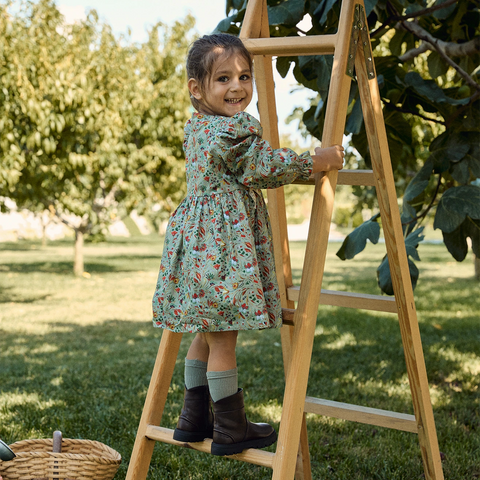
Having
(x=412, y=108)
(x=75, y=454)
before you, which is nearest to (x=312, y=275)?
(x=75, y=454)

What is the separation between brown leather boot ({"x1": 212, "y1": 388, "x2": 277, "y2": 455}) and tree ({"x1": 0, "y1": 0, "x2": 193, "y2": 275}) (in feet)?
19.4

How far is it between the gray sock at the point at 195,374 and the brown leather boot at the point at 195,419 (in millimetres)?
15

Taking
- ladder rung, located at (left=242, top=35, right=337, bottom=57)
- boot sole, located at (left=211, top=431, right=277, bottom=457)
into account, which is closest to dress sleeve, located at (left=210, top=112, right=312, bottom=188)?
ladder rung, located at (left=242, top=35, right=337, bottom=57)

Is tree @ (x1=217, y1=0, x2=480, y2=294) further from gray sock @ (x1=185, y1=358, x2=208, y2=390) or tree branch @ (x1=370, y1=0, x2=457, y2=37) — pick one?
gray sock @ (x1=185, y1=358, x2=208, y2=390)

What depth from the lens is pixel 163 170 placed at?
1135 cm

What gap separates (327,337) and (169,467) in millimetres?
3105

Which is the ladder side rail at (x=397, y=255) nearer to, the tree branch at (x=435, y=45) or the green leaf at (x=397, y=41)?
the tree branch at (x=435, y=45)

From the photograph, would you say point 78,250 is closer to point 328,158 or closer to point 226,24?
point 226,24

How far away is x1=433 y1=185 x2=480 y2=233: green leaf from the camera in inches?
92.1

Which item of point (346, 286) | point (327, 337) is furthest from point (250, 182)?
point (346, 286)

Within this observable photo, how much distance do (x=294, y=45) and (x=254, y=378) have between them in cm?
272

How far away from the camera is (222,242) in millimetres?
1700

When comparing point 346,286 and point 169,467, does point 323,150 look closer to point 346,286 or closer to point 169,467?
point 169,467

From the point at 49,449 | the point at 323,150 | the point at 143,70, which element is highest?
the point at 143,70
